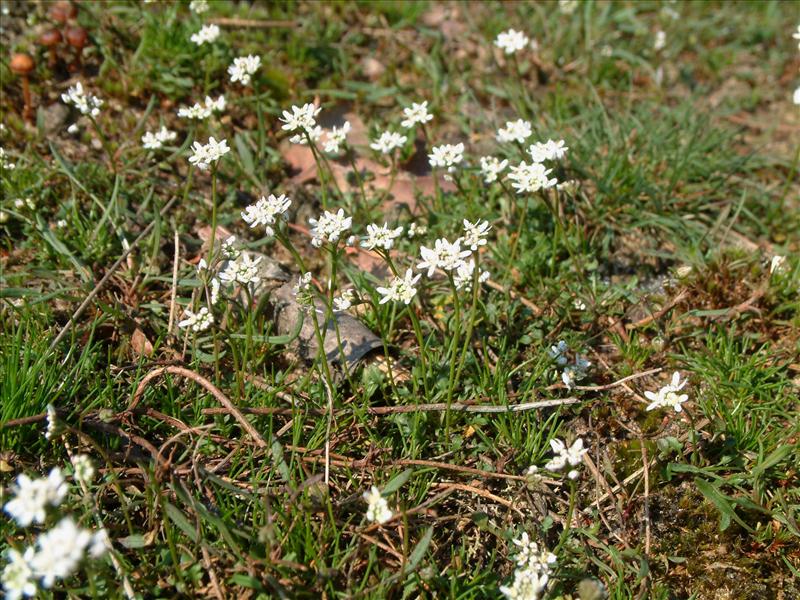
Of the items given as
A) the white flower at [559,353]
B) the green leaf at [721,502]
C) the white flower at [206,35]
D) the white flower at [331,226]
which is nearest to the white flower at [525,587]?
the green leaf at [721,502]

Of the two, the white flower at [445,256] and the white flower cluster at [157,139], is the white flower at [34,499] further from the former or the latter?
the white flower cluster at [157,139]

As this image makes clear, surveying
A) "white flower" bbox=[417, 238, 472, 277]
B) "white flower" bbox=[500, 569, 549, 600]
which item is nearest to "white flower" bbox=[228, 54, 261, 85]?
"white flower" bbox=[417, 238, 472, 277]

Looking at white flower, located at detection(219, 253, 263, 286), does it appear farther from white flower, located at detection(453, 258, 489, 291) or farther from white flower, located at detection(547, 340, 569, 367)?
white flower, located at detection(547, 340, 569, 367)

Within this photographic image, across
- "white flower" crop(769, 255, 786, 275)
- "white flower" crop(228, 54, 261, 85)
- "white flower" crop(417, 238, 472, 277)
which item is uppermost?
"white flower" crop(228, 54, 261, 85)

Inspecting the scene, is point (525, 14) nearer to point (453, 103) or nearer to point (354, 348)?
point (453, 103)

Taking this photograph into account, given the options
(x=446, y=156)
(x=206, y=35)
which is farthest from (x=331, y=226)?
(x=206, y=35)

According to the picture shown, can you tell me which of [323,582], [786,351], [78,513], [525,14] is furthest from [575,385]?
[525,14]
